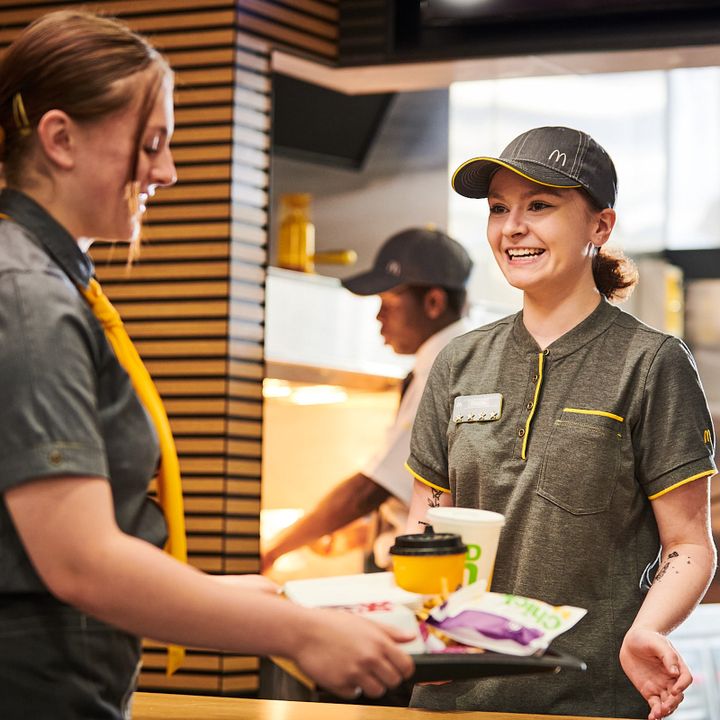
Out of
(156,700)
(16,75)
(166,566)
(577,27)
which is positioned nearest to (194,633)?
(166,566)

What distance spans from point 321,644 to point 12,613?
33cm

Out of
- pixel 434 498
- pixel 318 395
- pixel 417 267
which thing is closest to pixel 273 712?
pixel 434 498

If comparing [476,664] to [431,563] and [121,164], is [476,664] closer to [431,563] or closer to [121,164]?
[431,563]

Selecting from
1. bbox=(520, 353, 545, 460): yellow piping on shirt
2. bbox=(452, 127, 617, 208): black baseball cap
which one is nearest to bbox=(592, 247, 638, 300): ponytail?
bbox=(452, 127, 617, 208): black baseball cap

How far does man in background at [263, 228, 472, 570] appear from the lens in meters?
3.81

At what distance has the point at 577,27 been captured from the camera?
158 inches

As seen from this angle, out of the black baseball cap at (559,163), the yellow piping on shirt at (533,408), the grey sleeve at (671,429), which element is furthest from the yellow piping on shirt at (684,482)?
the black baseball cap at (559,163)

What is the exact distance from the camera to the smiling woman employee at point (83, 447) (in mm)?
Result: 1161

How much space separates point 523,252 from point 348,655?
1.05 m

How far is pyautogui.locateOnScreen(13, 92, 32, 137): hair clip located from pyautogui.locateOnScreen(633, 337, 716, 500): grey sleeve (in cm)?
115

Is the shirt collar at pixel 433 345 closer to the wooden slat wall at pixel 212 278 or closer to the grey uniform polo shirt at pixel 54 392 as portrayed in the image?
the wooden slat wall at pixel 212 278

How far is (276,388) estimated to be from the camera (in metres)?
4.83

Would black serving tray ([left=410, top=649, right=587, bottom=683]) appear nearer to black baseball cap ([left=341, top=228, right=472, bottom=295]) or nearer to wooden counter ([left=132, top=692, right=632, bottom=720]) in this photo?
wooden counter ([left=132, top=692, right=632, bottom=720])

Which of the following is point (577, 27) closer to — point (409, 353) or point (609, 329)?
point (409, 353)
